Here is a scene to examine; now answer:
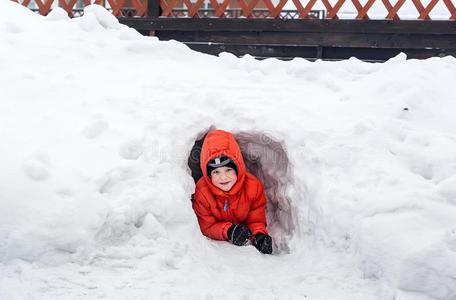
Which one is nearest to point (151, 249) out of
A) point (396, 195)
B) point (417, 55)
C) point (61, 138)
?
point (61, 138)

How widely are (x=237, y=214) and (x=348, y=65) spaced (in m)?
2.08

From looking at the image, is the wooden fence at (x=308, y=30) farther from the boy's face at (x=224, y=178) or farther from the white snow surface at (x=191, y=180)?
the boy's face at (x=224, y=178)

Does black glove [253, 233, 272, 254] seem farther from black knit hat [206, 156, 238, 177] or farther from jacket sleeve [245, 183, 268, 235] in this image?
black knit hat [206, 156, 238, 177]

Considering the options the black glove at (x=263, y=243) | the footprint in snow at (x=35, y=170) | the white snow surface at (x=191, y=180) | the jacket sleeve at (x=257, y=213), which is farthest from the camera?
the jacket sleeve at (x=257, y=213)

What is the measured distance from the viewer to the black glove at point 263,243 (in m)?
3.14

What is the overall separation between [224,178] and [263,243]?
0.58m

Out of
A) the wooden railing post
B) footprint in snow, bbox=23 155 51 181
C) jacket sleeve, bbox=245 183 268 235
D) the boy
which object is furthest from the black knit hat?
the wooden railing post

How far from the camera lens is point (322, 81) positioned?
13.7 feet

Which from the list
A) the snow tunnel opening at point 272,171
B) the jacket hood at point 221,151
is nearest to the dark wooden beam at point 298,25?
the snow tunnel opening at point 272,171

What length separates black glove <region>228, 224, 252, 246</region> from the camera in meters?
3.15

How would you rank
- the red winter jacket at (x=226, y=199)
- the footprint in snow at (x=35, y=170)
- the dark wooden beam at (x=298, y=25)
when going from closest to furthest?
the footprint in snow at (x=35, y=170) < the red winter jacket at (x=226, y=199) < the dark wooden beam at (x=298, y=25)

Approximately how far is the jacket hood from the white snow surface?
134 millimetres

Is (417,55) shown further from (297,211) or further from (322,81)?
(297,211)

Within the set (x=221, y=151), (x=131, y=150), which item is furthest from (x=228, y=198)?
(x=131, y=150)
